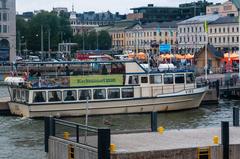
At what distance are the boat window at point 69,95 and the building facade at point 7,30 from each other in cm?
9536

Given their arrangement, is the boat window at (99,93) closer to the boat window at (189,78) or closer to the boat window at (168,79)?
the boat window at (168,79)

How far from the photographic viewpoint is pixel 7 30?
15238cm

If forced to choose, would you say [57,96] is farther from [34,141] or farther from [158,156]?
[158,156]

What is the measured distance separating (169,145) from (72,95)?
104 ft

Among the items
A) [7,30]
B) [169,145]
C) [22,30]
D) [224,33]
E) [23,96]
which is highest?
[22,30]

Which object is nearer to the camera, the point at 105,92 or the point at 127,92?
the point at 105,92

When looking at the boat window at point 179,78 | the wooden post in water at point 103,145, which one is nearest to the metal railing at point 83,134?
the wooden post in water at point 103,145

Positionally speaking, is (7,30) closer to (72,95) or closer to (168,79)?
(168,79)

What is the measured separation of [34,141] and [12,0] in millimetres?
117044

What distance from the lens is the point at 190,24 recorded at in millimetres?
186500

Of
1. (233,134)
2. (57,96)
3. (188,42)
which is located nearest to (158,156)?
(233,134)

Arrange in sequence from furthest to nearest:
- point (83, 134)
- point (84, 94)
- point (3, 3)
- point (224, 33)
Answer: point (224, 33), point (3, 3), point (84, 94), point (83, 134)

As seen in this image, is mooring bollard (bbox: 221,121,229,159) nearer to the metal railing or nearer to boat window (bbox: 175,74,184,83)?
the metal railing

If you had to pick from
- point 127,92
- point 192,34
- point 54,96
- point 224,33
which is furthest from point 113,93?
point 192,34
